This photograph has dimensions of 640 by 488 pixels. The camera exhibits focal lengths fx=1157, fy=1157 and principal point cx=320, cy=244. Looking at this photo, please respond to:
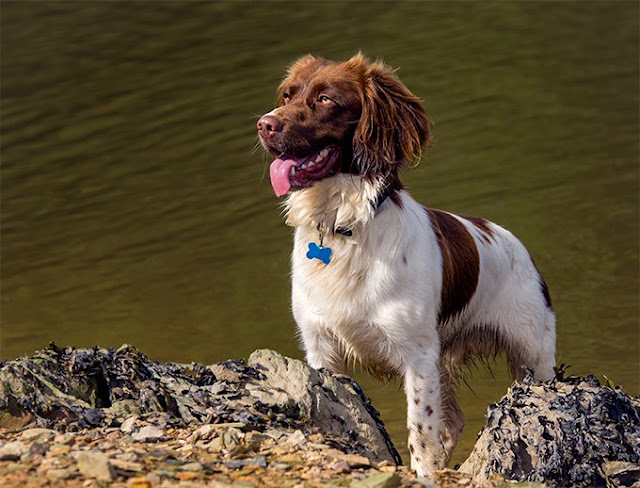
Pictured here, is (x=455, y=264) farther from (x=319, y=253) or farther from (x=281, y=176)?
(x=281, y=176)

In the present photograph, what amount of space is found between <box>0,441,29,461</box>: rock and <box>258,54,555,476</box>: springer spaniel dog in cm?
153

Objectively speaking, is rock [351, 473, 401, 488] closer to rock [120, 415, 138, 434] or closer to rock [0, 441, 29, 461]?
rock [120, 415, 138, 434]

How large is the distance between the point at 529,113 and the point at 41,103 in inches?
260

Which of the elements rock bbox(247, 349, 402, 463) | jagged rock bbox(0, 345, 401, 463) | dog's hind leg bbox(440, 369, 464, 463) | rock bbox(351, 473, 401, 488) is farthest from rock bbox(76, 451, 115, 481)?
dog's hind leg bbox(440, 369, 464, 463)

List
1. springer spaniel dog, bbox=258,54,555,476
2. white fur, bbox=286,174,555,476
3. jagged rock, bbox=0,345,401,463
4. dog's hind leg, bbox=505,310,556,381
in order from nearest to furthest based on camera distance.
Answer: jagged rock, bbox=0,345,401,463
springer spaniel dog, bbox=258,54,555,476
white fur, bbox=286,174,555,476
dog's hind leg, bbox=505,310,556,381

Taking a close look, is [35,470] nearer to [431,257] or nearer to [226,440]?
[226,440]

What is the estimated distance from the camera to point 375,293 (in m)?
5.25

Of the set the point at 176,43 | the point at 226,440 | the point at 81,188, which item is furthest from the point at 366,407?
the point at 176,43

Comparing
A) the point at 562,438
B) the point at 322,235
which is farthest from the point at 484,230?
the point at 562,438

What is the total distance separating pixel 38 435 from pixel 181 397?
0.73m

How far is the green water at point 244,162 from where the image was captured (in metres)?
9.05

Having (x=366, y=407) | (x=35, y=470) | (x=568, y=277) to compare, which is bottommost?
(x=568, y=277)

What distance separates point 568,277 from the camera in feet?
30.6

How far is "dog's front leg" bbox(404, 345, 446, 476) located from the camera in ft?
17.6
